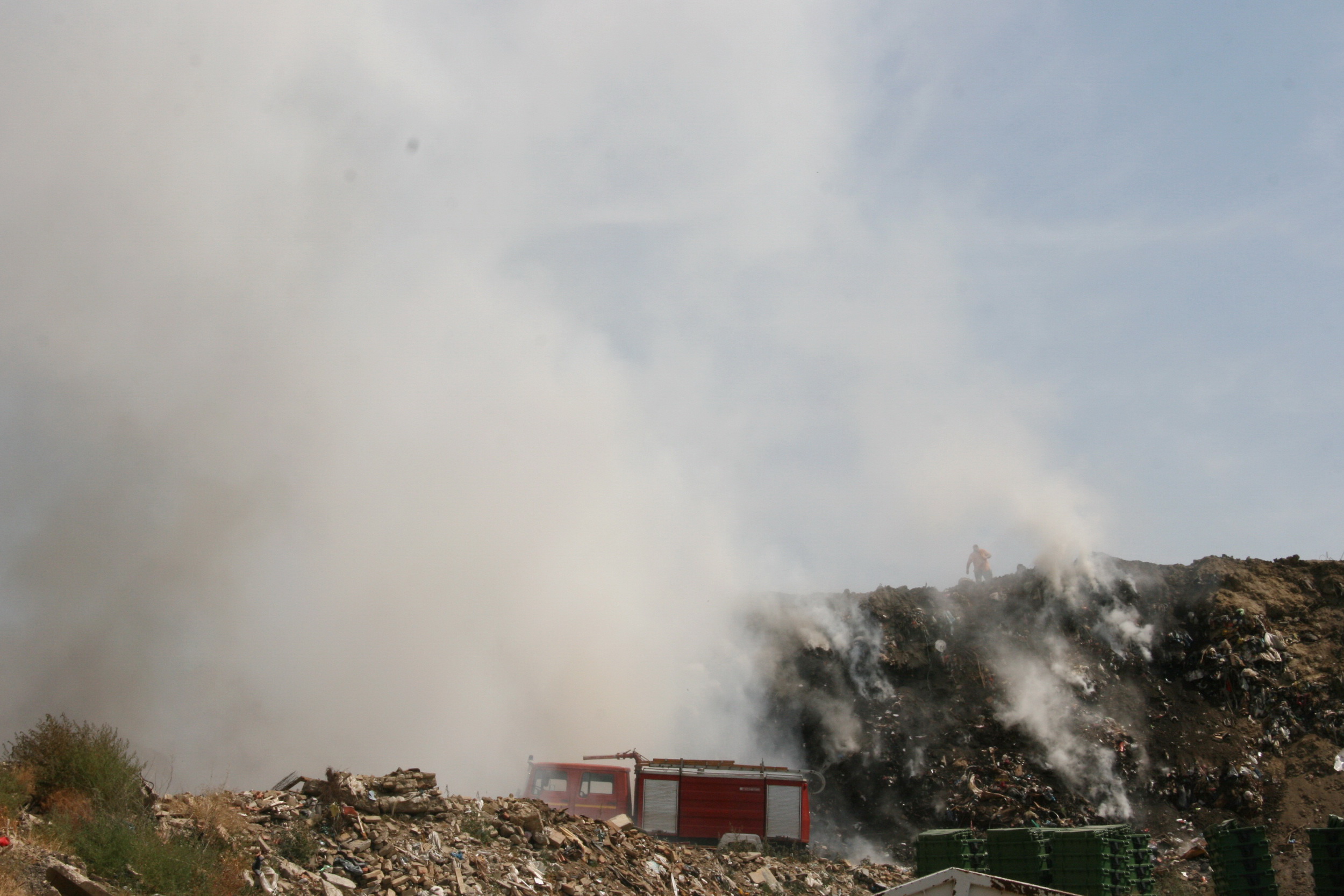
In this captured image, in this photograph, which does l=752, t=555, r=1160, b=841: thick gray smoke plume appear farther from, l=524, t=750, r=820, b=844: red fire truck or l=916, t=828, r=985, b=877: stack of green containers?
l=916, t=828, r=985, b=877: stack of green containers

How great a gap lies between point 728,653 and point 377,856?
1945 cm

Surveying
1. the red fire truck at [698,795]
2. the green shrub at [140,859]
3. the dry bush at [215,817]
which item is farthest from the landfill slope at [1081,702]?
the green shrub at [140,859]

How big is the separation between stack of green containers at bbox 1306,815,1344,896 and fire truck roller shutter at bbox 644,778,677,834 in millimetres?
12683

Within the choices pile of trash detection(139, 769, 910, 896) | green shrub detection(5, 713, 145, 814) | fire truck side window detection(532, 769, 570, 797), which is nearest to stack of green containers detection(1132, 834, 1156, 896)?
pile of trash detection(139, 769, 910, 896)

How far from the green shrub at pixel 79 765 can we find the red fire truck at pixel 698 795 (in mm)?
10162

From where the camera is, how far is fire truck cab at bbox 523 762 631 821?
2025cm

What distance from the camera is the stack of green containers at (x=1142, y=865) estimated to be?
46.8ft

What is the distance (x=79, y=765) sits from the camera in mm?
11523

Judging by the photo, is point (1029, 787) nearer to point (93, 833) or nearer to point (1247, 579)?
point (1247, 579)

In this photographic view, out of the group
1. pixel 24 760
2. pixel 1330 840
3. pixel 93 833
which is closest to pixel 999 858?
pixel 1330 840

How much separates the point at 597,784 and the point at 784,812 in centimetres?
435

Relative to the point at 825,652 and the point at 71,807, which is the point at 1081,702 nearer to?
the point at 825,652

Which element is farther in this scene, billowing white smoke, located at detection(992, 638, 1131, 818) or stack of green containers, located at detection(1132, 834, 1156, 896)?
billowing white smoke, located at detection(992, 638, 1131, 818)

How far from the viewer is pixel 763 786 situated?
21250mm
